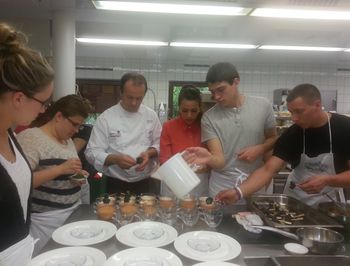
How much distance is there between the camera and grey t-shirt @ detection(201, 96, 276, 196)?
2160 millimetres

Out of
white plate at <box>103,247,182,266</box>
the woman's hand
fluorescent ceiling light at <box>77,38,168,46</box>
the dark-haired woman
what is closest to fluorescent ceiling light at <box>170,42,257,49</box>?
fluorescent ceiling light at <box>77,38,168,46</box>

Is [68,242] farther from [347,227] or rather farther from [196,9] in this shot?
[196,9]

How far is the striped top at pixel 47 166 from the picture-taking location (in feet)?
5.71

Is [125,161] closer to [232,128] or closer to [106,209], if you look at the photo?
[106,209]

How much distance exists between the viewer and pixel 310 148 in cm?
204

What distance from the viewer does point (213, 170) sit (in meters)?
2.26

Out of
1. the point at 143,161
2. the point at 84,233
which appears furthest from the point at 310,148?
the point at 84,233

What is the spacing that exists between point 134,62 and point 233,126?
14.9ft

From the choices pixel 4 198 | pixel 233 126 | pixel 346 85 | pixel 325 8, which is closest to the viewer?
pixel 4 198

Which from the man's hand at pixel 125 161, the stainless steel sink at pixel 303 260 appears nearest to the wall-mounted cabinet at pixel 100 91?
the man's hand at pixel 125 161

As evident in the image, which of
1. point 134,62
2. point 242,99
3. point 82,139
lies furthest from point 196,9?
point 134,62

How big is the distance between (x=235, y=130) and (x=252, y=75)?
15.8 ft

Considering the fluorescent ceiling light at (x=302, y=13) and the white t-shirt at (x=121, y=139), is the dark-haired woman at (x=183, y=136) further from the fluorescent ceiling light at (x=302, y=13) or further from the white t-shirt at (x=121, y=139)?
the fluorescent ceiling light at (x=302, y=13)

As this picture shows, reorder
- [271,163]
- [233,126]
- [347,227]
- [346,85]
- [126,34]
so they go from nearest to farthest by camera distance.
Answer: [347,227] → [271,163] → [233,126] → [126,34] → [346,85]
